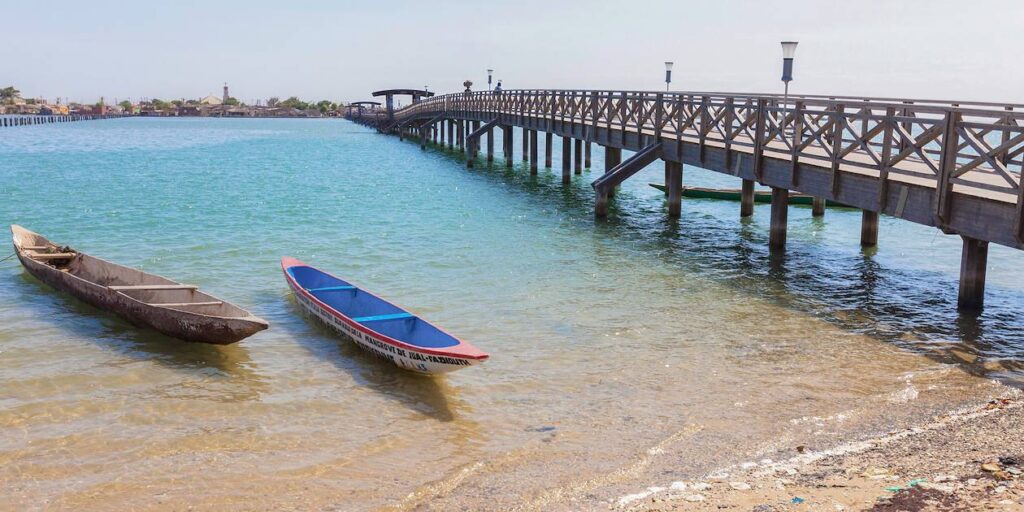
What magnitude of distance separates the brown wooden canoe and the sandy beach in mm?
6436

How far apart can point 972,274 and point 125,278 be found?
542 inches

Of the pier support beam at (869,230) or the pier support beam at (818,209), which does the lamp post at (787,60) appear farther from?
the pier support beam at (818,209)

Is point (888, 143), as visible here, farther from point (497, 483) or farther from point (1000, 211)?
point (497, 483)

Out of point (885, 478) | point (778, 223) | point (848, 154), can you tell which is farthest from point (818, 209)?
point (885, 478)

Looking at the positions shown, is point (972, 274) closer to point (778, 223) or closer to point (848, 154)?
point (848, 154)

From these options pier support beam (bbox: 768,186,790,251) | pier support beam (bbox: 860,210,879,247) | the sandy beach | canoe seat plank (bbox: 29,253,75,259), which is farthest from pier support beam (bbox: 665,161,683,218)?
the sandy beach

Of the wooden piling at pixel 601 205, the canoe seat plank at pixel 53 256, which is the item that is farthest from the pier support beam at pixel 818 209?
the canoe seat plank at pixel 53 256

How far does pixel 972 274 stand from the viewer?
13.6 m

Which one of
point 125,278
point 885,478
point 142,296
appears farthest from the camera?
point 125,278

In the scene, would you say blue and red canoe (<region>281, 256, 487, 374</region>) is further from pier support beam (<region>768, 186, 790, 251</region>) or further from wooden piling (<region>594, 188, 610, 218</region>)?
wooden piling (<region>594, 188, 610, 218</region>)

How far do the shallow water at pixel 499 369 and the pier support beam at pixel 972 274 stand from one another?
0.36 m

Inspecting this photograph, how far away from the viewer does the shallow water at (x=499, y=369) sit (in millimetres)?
8344

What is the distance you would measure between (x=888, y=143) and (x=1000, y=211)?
7.47 feet

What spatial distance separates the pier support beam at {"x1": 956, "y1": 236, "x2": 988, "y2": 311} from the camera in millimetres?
13305
